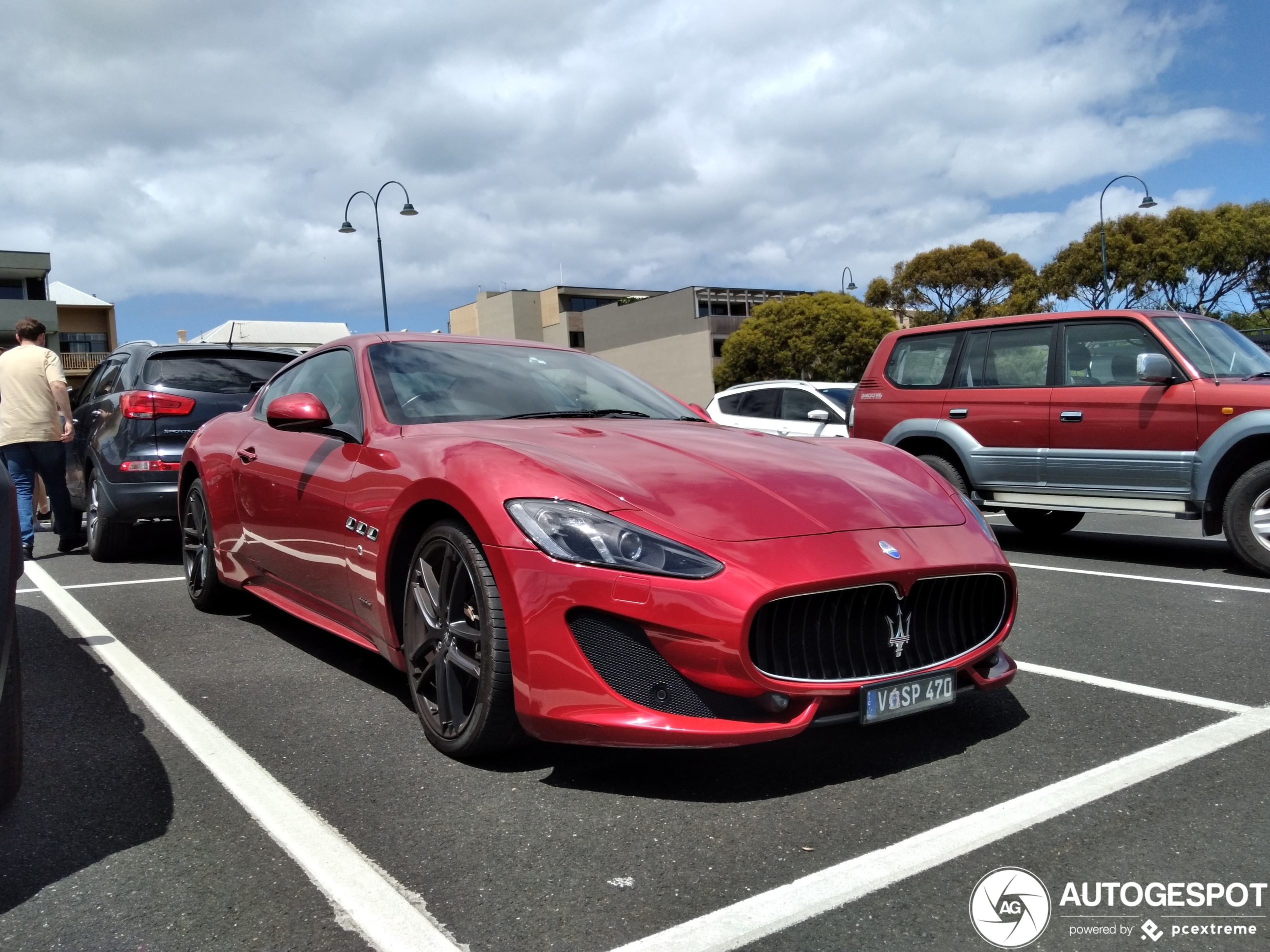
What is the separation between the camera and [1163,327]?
7.68m

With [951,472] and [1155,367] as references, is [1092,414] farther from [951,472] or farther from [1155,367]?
A: [951,472]

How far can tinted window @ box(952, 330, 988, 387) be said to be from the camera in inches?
340

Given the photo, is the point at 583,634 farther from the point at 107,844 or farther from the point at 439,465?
the point at 107,844

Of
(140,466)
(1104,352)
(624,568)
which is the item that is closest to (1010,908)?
(624,568)

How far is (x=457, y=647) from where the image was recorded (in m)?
3.29

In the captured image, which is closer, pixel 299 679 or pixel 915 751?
pixel 915 751

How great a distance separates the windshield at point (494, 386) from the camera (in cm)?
411

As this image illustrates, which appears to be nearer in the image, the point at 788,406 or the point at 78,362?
the point at 788,406

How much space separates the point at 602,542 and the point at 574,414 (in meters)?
1.37

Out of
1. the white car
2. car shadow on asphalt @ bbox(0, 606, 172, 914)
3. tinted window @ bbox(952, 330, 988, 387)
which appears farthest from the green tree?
car shadow on asphalt @ bbox(0, 606, 172, 914)

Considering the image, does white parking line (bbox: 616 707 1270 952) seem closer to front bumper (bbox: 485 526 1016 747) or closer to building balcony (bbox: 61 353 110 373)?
front bumper (bbox: 485 526 1016 747)

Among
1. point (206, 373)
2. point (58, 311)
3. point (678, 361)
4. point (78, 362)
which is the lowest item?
point (206, 373)

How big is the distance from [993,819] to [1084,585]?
4123 millimetres

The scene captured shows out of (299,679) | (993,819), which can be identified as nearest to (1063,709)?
(993,819)
